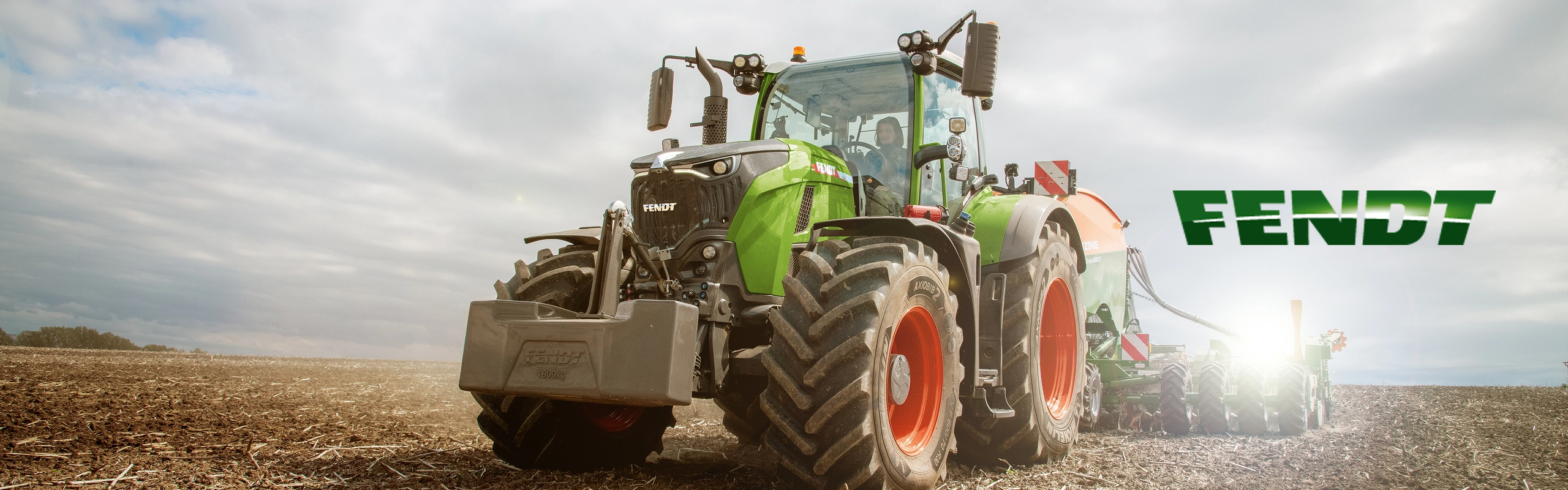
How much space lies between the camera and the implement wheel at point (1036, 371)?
5.75 m

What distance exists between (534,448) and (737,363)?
55.9 inches

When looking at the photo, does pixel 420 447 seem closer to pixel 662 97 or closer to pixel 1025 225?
pixel 662 97

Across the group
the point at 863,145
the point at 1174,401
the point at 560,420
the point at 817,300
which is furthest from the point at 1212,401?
the point at 560,420

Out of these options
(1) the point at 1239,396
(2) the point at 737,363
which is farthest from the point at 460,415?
(1) the point at 1239,396

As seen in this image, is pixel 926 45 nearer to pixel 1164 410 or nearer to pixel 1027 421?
pixel 1027 421

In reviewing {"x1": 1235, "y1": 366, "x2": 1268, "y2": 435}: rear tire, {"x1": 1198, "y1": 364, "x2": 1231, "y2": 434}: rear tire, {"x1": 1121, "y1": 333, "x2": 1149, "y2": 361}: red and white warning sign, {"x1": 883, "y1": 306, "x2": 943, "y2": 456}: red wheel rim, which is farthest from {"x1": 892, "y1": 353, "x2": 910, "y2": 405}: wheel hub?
{"x1": 1235, "y1": 366, "x2": 1268, "y2": 435}: rear tire

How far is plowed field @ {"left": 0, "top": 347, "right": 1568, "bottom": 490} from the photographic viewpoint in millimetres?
4750

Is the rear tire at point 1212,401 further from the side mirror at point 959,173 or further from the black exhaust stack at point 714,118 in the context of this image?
the black exhaust stack at point 714,118

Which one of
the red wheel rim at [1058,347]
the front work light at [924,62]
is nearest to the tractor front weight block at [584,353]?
the front work light at [924,62]

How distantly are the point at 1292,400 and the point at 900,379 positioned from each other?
7165 mm

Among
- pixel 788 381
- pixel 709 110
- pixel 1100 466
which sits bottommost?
pixel 1100 466

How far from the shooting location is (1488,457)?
280 inches

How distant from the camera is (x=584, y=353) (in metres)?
3.96

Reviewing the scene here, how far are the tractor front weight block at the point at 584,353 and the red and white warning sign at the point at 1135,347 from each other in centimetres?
695
